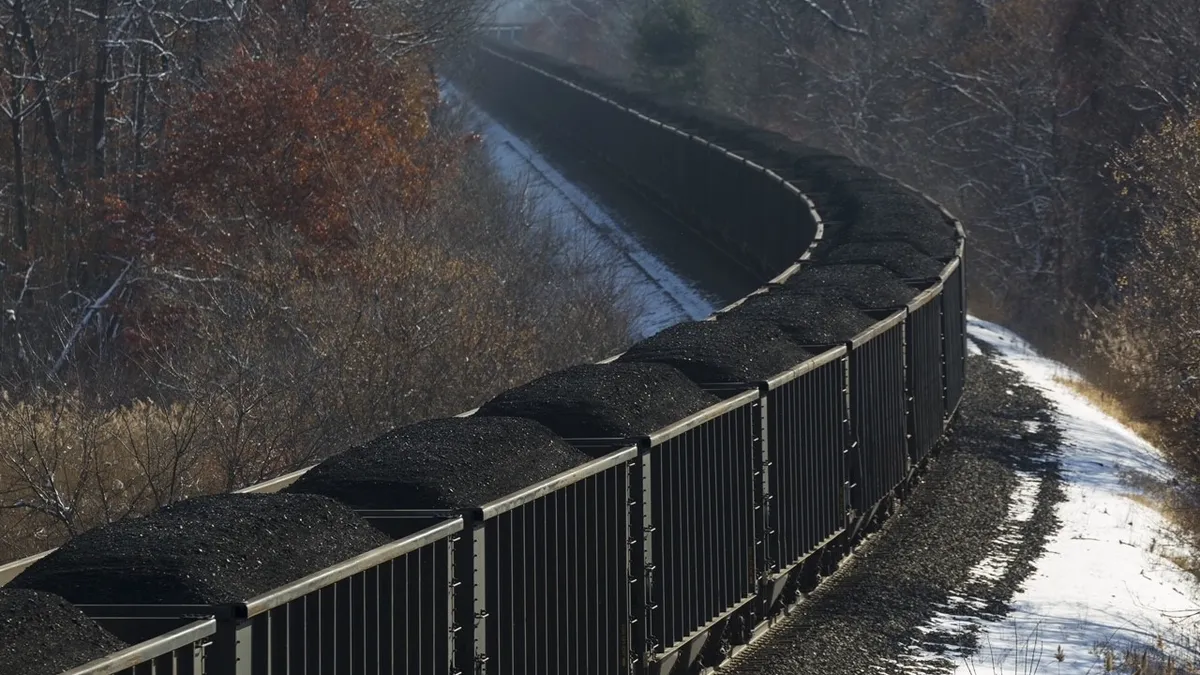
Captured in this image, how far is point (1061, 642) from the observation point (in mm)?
12367

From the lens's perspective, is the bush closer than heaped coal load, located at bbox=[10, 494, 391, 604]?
No

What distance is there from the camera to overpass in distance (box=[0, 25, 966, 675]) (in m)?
6.61

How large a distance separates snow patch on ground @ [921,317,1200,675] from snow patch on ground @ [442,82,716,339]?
1096 cm

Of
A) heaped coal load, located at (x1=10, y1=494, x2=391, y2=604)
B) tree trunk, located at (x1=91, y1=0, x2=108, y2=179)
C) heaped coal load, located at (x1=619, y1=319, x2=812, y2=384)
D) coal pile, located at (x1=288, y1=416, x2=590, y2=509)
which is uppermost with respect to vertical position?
heaped coal load, located at (x1=10, y1=494, x2=391, y2=604)

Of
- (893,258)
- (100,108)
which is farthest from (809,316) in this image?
(100,108)

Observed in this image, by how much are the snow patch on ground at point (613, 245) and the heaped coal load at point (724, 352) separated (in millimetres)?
16376

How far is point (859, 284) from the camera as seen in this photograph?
17.8 metres

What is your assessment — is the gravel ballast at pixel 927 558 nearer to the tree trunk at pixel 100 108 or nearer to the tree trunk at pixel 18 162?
the tree trunk at pixel 18 162

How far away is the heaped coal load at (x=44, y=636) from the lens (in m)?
5.28

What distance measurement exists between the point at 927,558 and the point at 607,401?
225 inches

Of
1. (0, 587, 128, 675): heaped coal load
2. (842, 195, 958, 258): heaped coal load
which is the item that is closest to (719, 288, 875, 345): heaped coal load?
(842, 195, 958, 258): heaped coal load

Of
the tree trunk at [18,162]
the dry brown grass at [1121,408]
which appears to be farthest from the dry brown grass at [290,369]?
the dry brown grass at [1121,408]

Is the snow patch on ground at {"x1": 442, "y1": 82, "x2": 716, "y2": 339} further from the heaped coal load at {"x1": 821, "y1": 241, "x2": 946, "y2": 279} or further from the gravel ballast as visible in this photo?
the gravel ballast

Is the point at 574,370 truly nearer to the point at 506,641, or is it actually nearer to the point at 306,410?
the point at 506,641
